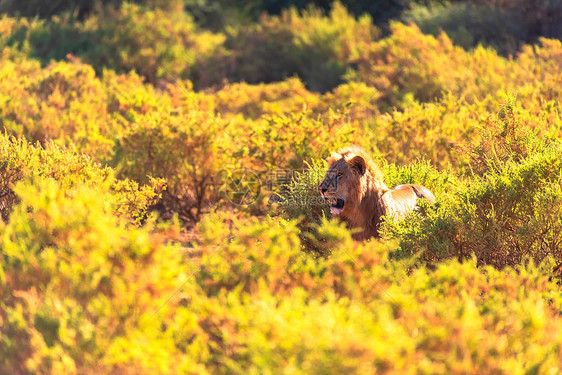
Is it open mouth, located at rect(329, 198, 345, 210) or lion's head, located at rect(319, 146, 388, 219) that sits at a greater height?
lion's head, located at rect(319, 146, 388, 219)

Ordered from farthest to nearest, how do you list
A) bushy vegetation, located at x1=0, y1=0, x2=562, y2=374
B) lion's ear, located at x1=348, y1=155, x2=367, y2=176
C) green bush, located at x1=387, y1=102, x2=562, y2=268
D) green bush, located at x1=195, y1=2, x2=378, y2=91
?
green bush, located at x1=195, y1=2, x2=378, y2=91
lion's ear, located at x1=348, y1=155, x2=367, y2=176
green bush, located at x1=387, y1=102, x2=562, y2=268
bushy vegetation, located at x1=0, y1=0, x2=562, y2=374

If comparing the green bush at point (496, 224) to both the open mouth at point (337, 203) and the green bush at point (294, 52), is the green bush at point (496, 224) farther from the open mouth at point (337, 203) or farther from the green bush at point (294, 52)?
the green bush at point (294, 52)

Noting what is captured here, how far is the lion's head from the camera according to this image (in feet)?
24.5

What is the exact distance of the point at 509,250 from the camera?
22.6 feet

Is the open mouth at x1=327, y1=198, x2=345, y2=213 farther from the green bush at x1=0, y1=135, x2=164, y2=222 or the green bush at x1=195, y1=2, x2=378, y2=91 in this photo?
the green bush at x1=195, y1=2, x2=378, y2=91

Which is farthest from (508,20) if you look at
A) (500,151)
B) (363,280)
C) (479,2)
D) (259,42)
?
(363,280)

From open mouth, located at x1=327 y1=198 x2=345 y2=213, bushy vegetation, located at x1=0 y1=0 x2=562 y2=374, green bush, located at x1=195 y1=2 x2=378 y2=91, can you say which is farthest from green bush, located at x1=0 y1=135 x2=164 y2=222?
green bush, located at x1=195 y1=2 x2=378 y2=91

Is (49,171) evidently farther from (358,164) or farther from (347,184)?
(358,164)

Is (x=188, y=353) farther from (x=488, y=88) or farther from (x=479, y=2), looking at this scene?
(x=479, y=2)

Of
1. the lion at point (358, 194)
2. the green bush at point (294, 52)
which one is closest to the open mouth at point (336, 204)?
the lion at point (358, 194)

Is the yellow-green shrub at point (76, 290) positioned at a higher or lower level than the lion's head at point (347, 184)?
higher

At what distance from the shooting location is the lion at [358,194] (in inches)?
295

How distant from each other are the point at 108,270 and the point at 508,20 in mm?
19608

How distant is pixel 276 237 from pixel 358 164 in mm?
2713
